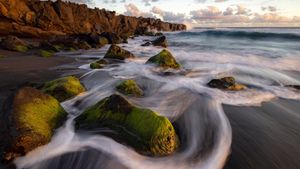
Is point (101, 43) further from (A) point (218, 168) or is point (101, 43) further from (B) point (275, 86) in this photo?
(A) point (218, 168)

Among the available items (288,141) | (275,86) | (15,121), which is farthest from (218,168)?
(275,86)

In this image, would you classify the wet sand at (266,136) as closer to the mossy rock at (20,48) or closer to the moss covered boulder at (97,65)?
the moss covered boulder at (97,65)

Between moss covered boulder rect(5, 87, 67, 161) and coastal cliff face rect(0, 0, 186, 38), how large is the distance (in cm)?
1864

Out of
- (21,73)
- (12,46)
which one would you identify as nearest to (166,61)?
(21,73)

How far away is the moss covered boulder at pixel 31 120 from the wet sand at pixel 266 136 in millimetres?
2692

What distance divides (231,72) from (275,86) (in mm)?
2522

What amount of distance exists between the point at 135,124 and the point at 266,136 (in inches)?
93.5

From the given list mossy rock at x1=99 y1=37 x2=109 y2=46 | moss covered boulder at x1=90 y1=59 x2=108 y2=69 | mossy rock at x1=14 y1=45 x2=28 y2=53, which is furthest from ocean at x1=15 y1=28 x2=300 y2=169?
mossy rock at x1=99 y1=37 x2=109 y2=46

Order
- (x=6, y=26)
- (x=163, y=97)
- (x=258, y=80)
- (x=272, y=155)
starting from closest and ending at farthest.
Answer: (x=272, y=155)
(x=163, y=97)
(x=258, y=80)
(x=6, y=26)

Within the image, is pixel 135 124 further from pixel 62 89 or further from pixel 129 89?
pixel 129 89

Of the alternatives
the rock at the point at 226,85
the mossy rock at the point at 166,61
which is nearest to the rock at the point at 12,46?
the mossy rock at the point at 166,61

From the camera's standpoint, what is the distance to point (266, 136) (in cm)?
427

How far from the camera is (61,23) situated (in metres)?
25.8

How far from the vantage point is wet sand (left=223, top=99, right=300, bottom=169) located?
349 centimetres
